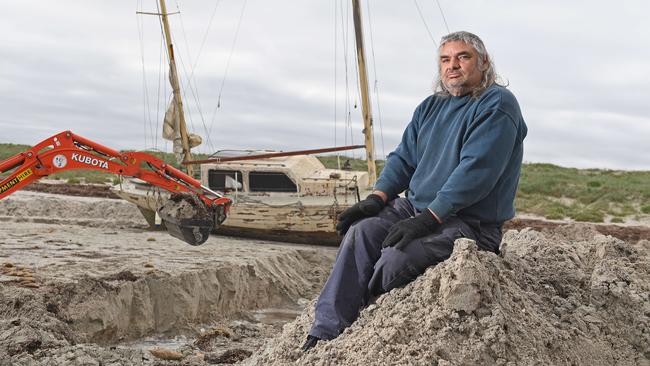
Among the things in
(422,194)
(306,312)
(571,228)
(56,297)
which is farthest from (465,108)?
(571,228)

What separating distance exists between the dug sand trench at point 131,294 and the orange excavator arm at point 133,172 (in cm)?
59

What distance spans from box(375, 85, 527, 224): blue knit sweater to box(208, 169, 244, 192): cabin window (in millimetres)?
12893

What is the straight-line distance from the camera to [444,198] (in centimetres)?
360

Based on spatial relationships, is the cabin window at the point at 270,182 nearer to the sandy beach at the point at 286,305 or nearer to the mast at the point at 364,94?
the mast at the point at 364,94

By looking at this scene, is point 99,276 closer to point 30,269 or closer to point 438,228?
point 30,269

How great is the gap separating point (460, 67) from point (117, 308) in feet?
17.8

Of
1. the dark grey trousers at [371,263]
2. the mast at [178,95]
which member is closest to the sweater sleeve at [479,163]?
the dark grey trousers at [371,263]

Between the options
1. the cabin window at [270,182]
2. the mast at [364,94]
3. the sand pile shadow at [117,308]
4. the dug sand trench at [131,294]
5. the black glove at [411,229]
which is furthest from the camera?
the mast at [364,94]

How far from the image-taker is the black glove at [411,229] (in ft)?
11.8

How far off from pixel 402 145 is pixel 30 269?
6073mm

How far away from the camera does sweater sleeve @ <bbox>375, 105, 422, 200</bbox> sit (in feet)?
13.7

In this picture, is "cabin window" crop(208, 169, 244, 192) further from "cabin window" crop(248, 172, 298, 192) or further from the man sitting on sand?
the man sitting on sand

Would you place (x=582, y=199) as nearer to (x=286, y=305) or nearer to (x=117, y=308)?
(x=286, y=305)

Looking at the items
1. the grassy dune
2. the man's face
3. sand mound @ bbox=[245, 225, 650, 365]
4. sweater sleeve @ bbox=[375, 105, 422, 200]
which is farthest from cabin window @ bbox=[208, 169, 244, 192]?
the man's face
